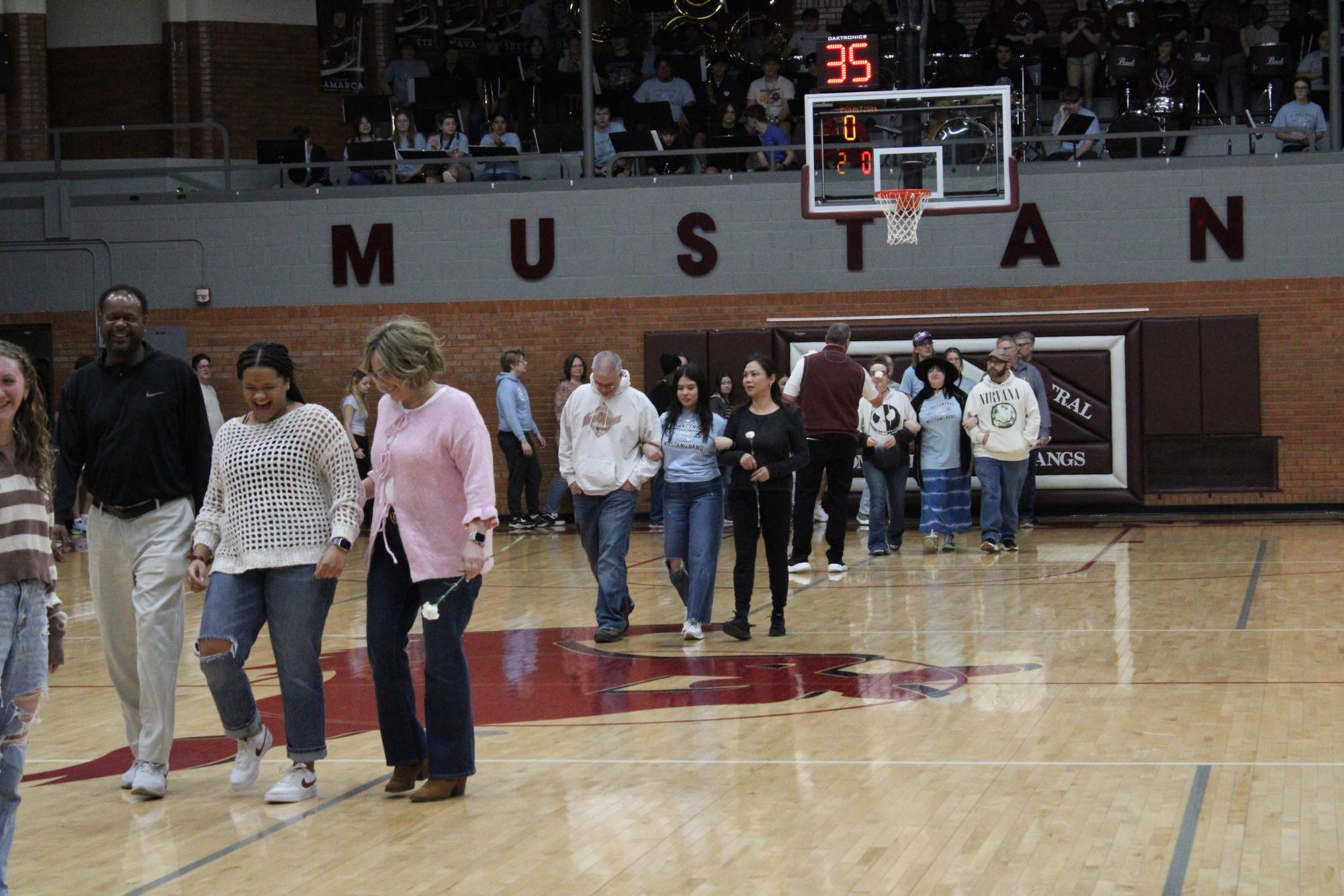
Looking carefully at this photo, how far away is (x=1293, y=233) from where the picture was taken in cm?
1662

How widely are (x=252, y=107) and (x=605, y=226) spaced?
234 inches

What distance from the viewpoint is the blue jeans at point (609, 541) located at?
31.0 ft

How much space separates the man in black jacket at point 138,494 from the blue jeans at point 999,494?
869cm

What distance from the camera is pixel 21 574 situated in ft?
14.9

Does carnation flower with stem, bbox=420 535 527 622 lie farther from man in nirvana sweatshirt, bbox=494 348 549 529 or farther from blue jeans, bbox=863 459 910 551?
man in nirvana sweatshirt, bbox=494 348 549 529

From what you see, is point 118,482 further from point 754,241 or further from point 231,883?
point 754,241

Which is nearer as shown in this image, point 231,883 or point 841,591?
point 231,883

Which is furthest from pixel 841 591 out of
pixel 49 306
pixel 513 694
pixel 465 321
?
pixel 49 306

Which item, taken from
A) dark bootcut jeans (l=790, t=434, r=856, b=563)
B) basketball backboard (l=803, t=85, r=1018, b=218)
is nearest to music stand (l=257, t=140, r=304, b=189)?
basketball backboard (l=803, t=85, r=1018, b=218)

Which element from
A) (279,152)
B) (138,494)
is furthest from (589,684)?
(279,152)

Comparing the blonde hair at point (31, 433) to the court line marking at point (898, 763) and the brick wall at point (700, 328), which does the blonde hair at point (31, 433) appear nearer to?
the court line marking at point (898, 763)

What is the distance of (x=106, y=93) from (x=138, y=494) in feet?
54.1

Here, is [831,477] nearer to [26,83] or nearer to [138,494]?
[138,494]

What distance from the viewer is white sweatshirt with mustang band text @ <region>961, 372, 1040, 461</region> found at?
13.6 m
